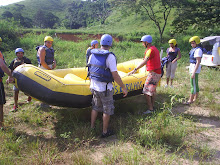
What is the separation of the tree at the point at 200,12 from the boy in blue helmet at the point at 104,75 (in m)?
14.0

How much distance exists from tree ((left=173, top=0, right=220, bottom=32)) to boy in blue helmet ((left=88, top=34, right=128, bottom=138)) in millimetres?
14029

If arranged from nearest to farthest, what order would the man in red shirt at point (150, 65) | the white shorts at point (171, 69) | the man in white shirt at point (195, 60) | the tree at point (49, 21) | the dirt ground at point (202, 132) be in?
the dirt ground at point (202, 132)
the man in red shirt at point (150, 65)
the man in white shirt at point (195, 60)
the white shorts at point (171, 69)
the tree at point (49, 21)

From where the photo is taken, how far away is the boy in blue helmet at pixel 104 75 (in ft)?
9.39

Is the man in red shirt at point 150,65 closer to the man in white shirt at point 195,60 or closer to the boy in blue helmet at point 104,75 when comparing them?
the man in white shirt at point 195,60

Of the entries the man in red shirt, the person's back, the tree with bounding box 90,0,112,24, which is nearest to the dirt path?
the man in red shirt

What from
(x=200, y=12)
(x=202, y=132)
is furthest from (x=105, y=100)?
(x=200, y=12)

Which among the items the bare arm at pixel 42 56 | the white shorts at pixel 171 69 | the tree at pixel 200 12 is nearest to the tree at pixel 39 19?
the tree at pixel 200 12

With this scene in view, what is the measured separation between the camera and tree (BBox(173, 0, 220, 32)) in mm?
13977

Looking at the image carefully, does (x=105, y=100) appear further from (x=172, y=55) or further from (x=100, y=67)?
(x=172, y=55)

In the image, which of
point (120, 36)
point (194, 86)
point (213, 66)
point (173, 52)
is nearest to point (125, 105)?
point (194, 86)

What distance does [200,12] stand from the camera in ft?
47.6

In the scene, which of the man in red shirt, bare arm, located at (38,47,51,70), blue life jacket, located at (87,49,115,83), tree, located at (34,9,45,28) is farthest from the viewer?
tree, located at (34,9,45,28)

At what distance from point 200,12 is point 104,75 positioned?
14.6 m

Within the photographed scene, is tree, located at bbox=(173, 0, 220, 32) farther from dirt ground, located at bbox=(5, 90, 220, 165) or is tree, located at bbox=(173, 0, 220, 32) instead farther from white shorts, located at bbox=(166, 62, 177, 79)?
dirt ground, located at bbox=(5, 90, 220, 165)
